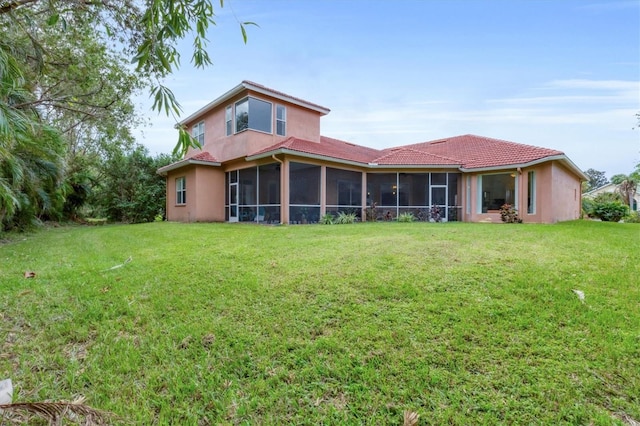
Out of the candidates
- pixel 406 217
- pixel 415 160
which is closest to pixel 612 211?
pixel 415 160

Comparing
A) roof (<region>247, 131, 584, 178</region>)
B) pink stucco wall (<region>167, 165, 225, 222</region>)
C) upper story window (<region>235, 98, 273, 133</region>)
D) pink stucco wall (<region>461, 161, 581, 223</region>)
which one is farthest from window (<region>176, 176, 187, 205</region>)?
pink stucco wall (<region>461, 161, 581, 223</region>)

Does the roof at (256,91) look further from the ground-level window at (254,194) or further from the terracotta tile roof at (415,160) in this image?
the terracotta tile roof at (415,160)

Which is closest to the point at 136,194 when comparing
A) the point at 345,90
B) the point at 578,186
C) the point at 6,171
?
the point at 6,171

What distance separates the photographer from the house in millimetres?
13695

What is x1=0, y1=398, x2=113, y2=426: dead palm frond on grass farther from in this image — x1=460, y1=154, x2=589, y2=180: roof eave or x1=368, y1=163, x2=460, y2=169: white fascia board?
x1=460, y1=154, x2=589, y2=180: roof eave

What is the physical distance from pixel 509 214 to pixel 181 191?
16717 mm

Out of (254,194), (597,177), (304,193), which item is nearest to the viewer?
(304,193)

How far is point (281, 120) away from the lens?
51.0ft

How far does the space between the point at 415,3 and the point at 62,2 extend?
27.0ft

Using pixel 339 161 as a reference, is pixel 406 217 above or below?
below

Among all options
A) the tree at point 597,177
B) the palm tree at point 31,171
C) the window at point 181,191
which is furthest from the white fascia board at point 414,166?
the tree at point 597,177

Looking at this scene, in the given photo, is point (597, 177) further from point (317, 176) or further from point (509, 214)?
point (317, 176)

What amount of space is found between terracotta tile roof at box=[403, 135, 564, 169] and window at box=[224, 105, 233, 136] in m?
11.8

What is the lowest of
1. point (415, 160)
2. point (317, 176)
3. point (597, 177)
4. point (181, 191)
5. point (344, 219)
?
point (344, 219)
